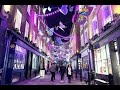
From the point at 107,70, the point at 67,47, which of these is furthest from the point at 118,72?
the point at 67,47

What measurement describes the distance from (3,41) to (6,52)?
746 mm

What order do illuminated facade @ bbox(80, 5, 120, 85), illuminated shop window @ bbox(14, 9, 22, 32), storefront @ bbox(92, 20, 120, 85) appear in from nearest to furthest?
storefront @ bbox(92, 20, 120, 85) → illuminated facade @ bbox(80, 5, 120, 85) → illuminated shop window @ bbox(14, 9, 22, 32)

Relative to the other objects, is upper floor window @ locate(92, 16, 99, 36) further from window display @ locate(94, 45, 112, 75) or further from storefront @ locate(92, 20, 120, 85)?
storefront @ locate(92, 20, 120, 85)

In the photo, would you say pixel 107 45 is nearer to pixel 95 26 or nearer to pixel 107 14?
pixel 107 14

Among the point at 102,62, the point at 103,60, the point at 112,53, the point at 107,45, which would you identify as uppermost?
→ the point at 107,45

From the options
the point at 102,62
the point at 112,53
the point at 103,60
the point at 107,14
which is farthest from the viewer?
the point at 102,62

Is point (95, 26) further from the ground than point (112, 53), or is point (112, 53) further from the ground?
point (95, 26)

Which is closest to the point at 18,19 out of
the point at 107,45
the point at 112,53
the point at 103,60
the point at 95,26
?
the point at 95,26

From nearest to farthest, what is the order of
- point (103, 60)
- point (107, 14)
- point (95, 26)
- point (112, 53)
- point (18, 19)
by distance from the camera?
point (112, 53)
point (107, 14)
point (103, 60)
point (18, 19)
point (95, 26)

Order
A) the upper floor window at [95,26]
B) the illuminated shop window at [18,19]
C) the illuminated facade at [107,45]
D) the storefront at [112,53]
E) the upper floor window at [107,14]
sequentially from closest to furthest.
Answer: the storefront at [112,53], the illuminated facade at [107,45], the upper floor window at [107,14], the illuminated shop window at [18,19], the upper floor window at [95,26]

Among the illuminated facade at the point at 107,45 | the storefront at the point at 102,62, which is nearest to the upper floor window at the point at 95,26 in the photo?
the illuminated facade at the point at 107,45

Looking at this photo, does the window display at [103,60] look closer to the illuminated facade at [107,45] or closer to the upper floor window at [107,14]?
the illuminated facade at [107,45]

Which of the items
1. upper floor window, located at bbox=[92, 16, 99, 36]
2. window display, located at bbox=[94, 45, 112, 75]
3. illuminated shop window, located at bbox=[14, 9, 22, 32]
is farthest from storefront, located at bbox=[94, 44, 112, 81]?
illuminated shop window, located at bbox=[14, 9, 22, 32]

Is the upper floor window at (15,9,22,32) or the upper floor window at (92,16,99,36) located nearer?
the upper floor window at (15,9,22,32)
